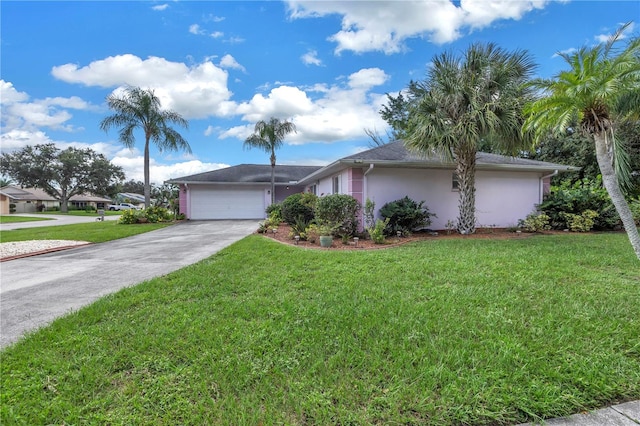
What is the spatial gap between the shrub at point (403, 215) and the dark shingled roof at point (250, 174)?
12.2 meters

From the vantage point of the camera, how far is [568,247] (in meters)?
7.30

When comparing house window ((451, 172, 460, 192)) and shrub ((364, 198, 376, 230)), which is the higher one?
house window ((451, 172, 460, 192))

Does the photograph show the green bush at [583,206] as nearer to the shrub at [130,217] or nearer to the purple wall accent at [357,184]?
the purple wall accent at [357,184]

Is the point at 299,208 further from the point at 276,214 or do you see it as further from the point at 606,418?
the point at 606,418

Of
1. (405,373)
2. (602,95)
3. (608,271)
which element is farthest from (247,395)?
(602,95)

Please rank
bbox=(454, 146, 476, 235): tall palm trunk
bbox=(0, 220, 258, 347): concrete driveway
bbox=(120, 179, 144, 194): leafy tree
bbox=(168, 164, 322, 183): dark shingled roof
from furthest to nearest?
1. bbox=(120, 179, 144, 194): leafy tree
2. bbox=(168, 164, 322, 183): dark shingled roof
3. bbox=(454, 146, 476, 235): tall palm trunk
4. bbox=(0, 220, 258, 347): concrete driveway

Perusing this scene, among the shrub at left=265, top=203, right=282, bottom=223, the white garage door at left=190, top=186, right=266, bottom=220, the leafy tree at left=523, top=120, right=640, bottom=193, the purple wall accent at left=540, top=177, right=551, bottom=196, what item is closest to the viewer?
the purple wall accent at left=540, top=177, right=551, bottom=196

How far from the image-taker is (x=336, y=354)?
2643 millimetres

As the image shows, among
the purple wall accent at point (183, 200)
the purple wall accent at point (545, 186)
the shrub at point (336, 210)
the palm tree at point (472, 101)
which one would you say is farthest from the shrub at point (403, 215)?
the purple wall accent at point (183, 200)

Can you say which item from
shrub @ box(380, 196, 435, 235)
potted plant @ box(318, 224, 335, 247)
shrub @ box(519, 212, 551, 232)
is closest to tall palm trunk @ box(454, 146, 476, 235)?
shrub @ box(380, 196, 435, 235)

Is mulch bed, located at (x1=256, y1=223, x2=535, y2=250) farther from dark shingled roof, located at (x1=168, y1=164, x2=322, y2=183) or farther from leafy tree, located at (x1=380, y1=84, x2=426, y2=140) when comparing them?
leafy tree, located at (x1=380, y1=84, x2=426, y2=140)

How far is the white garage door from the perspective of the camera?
1975 centimetres

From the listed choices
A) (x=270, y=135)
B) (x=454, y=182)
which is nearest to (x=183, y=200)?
(x=270, y=135)

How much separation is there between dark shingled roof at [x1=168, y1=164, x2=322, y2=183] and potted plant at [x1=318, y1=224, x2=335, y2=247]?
481 inches
